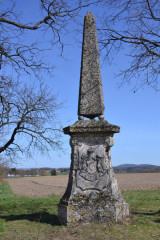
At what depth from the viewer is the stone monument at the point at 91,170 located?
18.6 feet

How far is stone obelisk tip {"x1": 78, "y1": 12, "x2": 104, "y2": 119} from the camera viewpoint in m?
6.32

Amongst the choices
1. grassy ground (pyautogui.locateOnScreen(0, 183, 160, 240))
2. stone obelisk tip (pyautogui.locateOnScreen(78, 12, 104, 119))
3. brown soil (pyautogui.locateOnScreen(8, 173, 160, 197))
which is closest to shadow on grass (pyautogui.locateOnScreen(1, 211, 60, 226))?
grassy ground (pyautogui.locateOnScreen(0, 183, 160, 240))

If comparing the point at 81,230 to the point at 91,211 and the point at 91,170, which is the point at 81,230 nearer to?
the point at 91,211

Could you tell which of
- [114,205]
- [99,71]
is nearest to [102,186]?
[114,205]

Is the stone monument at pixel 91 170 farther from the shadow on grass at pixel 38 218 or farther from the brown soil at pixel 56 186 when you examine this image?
the brown soil at pixel 56 186

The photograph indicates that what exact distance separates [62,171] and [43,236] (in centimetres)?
5178

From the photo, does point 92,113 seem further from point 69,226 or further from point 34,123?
point 34,123

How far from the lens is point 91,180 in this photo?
5879 mm

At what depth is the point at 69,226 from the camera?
5.47 meters

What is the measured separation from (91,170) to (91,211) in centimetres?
88

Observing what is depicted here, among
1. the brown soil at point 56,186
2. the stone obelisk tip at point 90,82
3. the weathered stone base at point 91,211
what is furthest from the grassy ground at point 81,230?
the brown soil at point 56,186

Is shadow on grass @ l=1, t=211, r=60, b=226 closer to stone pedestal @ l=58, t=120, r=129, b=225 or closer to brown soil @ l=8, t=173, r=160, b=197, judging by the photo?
stone pedestal @ l=58, t=120, r=129, b=225

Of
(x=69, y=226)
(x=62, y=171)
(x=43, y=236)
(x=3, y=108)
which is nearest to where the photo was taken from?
(x=43, y=236)

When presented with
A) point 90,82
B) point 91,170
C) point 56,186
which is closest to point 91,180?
point 91,170
